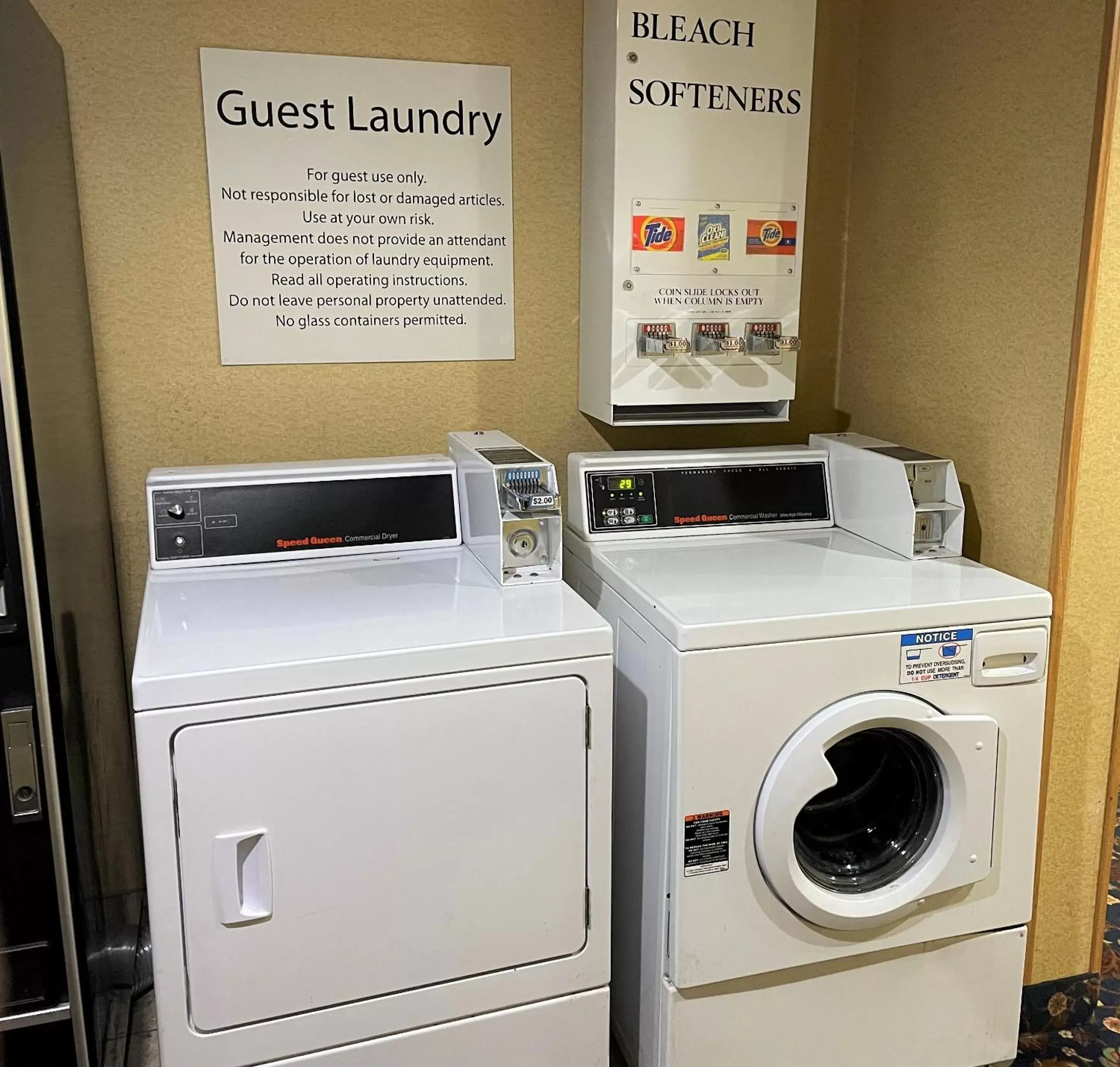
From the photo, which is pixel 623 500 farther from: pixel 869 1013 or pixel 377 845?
pixel 869 1013

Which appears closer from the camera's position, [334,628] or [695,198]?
[334,628]

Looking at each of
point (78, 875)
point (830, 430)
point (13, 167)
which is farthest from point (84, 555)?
point (830, 430)

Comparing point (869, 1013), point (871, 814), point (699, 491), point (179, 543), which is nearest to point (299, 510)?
point (179, 543)

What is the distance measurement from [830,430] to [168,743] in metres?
1.91

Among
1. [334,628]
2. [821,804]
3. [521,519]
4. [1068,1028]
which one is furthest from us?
[1068,1028]

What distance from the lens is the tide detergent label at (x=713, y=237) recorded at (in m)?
2.21

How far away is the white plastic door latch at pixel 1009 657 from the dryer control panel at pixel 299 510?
1047mm

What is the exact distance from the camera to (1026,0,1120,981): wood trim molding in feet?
5.73

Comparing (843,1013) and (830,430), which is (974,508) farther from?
(843,1013)

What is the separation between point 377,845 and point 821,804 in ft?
2.93

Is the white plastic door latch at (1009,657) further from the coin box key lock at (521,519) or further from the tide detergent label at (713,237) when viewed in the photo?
the tide detergent label at (713,237)

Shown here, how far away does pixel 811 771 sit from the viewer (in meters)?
1.75

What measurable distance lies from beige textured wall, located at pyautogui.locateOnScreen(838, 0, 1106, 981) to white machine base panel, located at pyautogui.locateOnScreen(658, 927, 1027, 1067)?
184 mm

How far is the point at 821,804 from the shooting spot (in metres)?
→ 1.99
